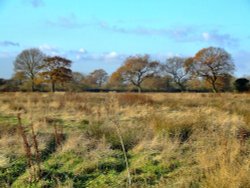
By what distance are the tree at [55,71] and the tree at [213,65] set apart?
2159 cm

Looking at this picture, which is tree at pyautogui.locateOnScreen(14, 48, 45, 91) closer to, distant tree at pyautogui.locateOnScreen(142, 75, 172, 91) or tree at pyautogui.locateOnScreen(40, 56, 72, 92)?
tree at pyautogui.locateOnScreen(40, 56, 72, 92)

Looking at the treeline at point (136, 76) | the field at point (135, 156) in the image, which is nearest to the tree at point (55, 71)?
the treeline at point (136, 76)

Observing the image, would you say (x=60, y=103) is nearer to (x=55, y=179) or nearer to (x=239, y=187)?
(x=55, y=179)

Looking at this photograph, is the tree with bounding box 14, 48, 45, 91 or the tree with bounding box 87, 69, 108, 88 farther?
the tree with bounding box 87, 69, 108, 88

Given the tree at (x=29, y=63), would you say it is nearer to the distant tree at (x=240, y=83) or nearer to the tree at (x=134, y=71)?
the tree at (x=134, y=71)


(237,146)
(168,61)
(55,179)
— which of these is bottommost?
(55,179)

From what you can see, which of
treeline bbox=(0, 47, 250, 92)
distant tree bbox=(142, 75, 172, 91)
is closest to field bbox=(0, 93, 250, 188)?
treeline bbox=(0, 47, 250, 92)

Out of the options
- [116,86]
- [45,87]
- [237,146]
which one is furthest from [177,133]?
[116,86]

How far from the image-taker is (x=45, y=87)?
66.8m

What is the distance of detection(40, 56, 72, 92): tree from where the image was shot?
61.3m

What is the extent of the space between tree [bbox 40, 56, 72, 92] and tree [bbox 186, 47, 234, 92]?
70.8ft

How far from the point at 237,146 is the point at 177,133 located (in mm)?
2192

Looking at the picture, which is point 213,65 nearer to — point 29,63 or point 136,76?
point 136,76

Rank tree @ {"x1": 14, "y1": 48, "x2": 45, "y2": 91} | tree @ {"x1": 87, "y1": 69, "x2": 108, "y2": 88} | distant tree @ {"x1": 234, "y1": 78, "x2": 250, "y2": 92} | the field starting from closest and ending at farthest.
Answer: the field → distant tree @ {"x1": 234, "y1": 78, "x2": 250, "y2": 92} → tree @ {"x1": 14, "y1": 48, "x2": 45, "y2": 91} → tree @ {"x1": 87, "y1": 69, "x2": 108, "y2": 88}
